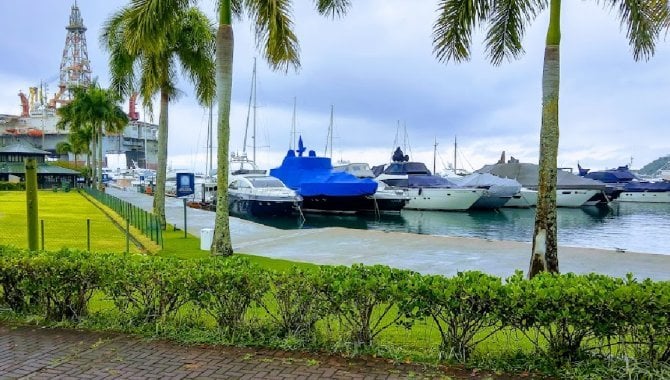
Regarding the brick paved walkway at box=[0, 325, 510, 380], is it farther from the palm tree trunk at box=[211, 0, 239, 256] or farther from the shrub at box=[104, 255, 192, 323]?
the palm tree trunk at box=[211, 0, 239, 256]

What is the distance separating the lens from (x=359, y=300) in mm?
5371

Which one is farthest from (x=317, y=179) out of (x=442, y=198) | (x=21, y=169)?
(x=21, y=169)

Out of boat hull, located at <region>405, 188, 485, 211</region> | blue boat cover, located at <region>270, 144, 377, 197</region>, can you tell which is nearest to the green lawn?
blue boat cover, located at <region>270, 144, 377, 197</region>

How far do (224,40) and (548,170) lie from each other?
7.59 meters

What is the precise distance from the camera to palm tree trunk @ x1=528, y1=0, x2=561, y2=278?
8922 mm

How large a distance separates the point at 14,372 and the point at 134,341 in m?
1.20

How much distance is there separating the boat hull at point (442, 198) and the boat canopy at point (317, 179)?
6433 millimetres

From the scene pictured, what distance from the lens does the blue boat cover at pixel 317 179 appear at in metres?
39.1

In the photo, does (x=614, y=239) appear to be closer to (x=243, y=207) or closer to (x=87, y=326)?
(x=243, y=207)

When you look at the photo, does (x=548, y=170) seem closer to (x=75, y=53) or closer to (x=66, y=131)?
(x=66, y=131)

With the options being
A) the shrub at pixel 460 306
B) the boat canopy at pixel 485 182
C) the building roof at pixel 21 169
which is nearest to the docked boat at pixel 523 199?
the boat canopy at pixel 485 182

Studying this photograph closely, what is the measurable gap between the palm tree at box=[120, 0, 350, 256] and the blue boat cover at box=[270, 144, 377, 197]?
2680 cm

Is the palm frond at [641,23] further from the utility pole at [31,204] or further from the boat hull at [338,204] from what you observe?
the boat hull at [338,204]

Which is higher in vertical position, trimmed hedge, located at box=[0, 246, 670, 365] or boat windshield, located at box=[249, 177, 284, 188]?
boat windshield, located at box=[249, 177, 284, 188]
